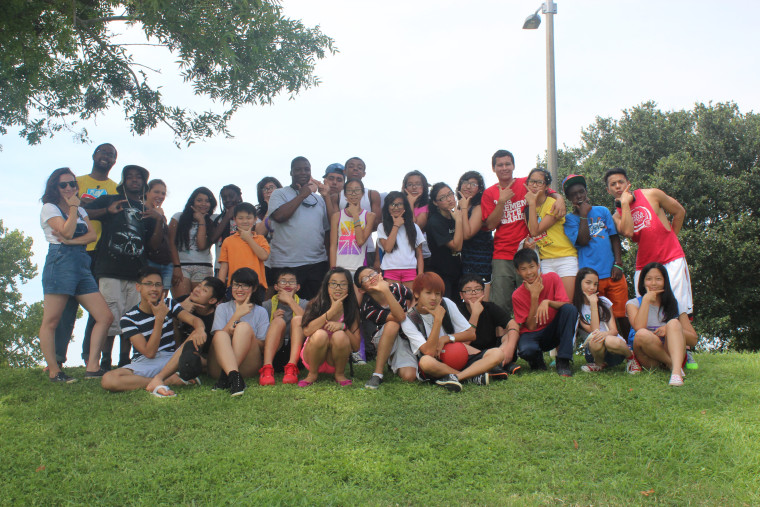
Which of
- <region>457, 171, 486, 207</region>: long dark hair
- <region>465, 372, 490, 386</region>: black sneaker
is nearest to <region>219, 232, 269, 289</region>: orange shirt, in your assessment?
<region>457, 171, 486, 207</region>: long dark hair

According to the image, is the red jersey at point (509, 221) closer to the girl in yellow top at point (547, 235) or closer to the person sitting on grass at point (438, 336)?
the girl in yellow top at point (547, 235)

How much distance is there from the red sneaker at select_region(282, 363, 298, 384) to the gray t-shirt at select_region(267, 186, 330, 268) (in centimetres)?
159

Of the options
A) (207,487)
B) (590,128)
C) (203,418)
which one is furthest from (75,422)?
(590,128)

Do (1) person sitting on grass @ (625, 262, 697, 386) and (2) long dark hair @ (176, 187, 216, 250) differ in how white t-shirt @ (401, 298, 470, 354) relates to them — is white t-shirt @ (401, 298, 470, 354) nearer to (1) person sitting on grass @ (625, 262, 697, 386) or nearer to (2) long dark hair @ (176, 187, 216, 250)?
(1) person sitting on grass @ (625, 262, 697, 386)

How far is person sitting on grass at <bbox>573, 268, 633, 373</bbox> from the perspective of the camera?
5.98 meters

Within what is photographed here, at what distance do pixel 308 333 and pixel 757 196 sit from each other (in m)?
19.1

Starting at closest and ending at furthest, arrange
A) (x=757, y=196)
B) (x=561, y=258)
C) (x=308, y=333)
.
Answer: (x=308, y=333) < (x=561, y=258) < (x=757, y=196)

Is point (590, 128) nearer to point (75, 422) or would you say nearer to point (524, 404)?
point (524, 404)

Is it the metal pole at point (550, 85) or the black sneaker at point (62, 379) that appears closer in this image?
the black sneaker at point (62, 379)

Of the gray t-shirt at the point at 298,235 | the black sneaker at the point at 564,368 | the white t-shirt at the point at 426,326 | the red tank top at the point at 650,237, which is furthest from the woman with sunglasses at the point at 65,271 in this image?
the red tank top at the point at 650,237

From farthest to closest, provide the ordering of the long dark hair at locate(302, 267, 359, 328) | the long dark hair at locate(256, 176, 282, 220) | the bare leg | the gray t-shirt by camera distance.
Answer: the long dark hair at locate(256, 176, 282, 220) → the gray t-shirt → the bare leg → the long dark hair at locate(302, 267, 359, 328)

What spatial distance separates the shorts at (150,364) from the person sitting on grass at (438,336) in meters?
2.54

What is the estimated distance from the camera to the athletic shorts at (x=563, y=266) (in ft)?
21.9

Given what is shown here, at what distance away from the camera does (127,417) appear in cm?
496
